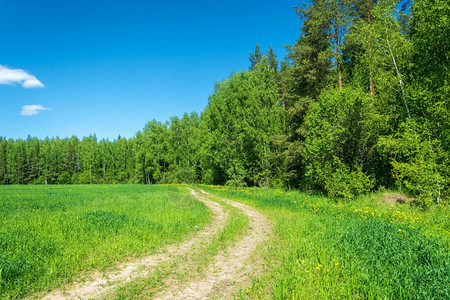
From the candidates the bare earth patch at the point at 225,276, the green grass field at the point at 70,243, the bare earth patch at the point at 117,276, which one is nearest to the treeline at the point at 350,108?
the bare earth patch at the point at 225,276

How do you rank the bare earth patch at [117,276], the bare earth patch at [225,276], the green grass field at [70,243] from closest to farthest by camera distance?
1. the bare earth patch at [117,276]
2. the bare earth patch at [225,276]
3. the green grass field at [70,243]

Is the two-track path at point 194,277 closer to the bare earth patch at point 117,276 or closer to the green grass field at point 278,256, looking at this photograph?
the bare earth patch at point 117,276

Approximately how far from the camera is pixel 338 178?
16.4m

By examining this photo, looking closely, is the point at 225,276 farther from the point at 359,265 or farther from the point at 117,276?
the point at 359,265

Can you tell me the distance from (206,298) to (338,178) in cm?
1498

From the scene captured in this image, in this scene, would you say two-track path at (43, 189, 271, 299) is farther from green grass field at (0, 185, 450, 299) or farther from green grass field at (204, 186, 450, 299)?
green grass field at (204, 186, 450, 299)

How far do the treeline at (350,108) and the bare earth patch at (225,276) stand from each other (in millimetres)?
11109

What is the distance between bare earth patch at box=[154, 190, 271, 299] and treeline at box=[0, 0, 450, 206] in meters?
11.1

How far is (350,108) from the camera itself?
17.5 metres

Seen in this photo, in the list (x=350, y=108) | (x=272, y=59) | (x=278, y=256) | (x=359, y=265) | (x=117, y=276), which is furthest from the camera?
(x=272, y=59)

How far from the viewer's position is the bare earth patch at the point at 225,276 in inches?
188

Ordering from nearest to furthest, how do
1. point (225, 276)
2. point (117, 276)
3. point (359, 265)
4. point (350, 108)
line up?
point (359, 265) < point (117, 276) < point (225, 276) < point (350, 108)

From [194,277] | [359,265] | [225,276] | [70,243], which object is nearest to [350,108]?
[359,265]

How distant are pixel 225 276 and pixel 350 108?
1715 cm
